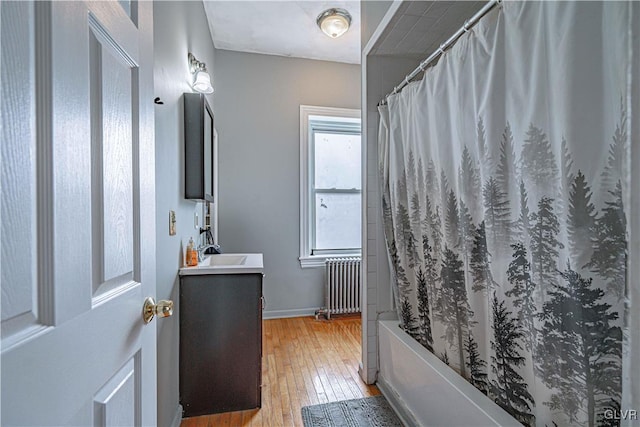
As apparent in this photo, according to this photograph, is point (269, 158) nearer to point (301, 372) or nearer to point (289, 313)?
point (289, 313)

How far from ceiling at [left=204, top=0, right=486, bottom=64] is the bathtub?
1.79m

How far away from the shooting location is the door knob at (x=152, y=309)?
814 millimetres

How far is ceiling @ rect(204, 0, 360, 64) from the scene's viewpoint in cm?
255

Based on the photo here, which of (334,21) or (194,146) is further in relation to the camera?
(334,21)

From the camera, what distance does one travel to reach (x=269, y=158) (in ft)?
10.9

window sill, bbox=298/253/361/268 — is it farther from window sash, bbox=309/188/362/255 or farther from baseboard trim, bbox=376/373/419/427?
baseboard trim, bbox=376/373/419/427

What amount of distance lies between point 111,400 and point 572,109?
133cm

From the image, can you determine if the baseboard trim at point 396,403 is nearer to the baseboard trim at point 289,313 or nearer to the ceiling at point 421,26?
the baseboard trim at point 289,313

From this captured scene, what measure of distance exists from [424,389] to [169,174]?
164 cm

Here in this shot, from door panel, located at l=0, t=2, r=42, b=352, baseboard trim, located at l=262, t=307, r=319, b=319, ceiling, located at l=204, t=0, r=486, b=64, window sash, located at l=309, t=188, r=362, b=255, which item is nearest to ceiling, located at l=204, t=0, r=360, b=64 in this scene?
Result: ceiling, located at l=204, t=0, r=486, b=64

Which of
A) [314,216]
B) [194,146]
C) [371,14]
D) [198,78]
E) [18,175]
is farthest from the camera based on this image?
[314,216]

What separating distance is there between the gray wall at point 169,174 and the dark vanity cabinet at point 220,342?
0.08 m

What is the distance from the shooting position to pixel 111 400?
650 millimetres

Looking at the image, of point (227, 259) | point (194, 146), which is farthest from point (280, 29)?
point (227, 259)
